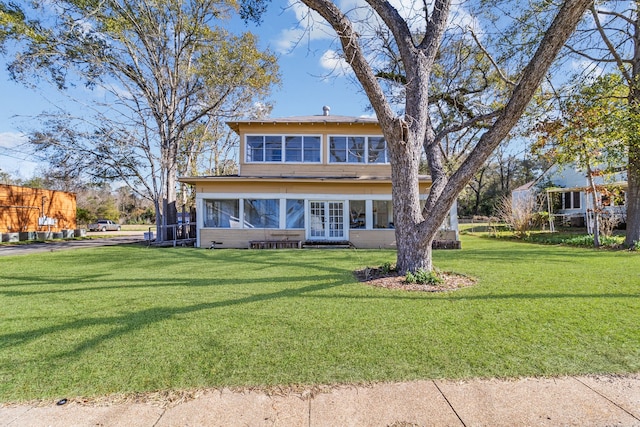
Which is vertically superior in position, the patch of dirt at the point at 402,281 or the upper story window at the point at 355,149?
the upper story window at the point at 355,149

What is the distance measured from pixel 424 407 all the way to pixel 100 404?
2567 millimetres

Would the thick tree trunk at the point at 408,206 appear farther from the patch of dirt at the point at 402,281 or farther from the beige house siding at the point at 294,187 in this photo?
the beige house siding at the point at 294,187

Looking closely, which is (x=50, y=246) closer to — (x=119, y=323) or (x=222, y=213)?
(x=222, y=213)

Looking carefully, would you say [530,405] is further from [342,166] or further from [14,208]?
[14,208]

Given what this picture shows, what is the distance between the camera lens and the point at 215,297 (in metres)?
5.50

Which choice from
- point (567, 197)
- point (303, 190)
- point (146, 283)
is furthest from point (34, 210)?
point (567, 197)

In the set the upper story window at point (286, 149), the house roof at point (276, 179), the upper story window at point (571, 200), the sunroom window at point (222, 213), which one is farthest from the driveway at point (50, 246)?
the upper story window at point (571, 200)

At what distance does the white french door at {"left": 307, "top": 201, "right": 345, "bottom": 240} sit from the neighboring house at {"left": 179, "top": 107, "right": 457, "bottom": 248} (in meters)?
0.05

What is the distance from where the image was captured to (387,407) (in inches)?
A: 96.3

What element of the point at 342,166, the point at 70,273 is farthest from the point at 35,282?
the point at 342,166

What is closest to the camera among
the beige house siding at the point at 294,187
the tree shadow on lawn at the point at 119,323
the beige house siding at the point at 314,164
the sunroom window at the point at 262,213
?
the tree shadow on lawn at the point at 119,323

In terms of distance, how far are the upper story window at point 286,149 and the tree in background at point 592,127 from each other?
9.49 meters

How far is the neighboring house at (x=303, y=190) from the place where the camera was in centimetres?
1427

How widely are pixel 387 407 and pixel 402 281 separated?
418 centimetres
